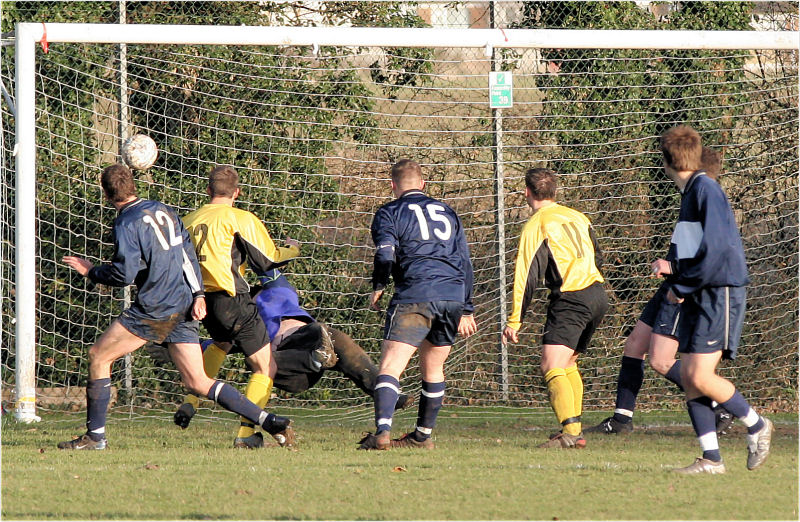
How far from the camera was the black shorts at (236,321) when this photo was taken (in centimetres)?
762

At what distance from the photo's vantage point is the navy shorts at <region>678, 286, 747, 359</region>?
6016 mm

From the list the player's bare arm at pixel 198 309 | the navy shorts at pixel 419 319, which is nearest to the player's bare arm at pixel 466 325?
the navy shorts at pixel 419 319

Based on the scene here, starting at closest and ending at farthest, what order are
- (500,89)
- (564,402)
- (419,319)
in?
(419,319), (564,402), (500,89)

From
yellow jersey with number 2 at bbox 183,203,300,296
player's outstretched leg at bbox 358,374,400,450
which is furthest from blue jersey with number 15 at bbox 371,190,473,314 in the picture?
yellow jersey with number 2 at bbox 183,203,300,296

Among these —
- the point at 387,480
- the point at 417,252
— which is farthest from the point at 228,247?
the point at 387,480

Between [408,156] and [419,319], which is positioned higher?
[408,156]

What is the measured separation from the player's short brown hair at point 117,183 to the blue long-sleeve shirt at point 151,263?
0.25 ft

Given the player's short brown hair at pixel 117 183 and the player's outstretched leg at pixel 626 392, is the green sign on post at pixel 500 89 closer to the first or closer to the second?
the player's outstretched leg at pixel 626 392

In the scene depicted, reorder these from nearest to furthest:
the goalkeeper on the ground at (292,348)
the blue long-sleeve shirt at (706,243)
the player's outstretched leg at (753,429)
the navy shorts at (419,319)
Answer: the blue long-sleeve shirt at (706,243)
the player's outstretched leg at (753,429)
the navy shorts at (419,319)
the goalkeeper on the ground at (292,348)

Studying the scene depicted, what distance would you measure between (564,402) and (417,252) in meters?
1.39

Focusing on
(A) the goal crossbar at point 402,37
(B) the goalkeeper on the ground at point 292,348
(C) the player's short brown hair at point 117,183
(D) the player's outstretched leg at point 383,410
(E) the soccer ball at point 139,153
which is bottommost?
(D) the player's outstretched leg at point 383,410

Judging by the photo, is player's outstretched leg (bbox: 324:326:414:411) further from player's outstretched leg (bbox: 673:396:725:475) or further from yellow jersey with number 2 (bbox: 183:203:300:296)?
player's outstretched leg (bbox: 673:396:725:475)

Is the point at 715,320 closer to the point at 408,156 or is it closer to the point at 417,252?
the point at 417,252

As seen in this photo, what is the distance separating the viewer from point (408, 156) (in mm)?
10789
